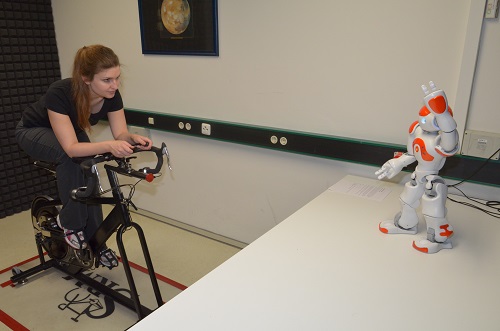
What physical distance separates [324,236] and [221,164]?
4.59 ft

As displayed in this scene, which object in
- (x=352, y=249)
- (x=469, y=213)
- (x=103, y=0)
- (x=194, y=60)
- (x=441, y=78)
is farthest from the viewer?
(x=103, y=0)

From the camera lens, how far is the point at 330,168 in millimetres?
2293

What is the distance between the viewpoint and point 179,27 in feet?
8.80

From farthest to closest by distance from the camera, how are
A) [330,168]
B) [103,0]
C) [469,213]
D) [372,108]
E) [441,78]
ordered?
[103,0] < [330,168] < [372,108] < [441,78] < [469,213]

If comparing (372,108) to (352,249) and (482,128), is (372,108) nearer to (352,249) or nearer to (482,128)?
(482,128)

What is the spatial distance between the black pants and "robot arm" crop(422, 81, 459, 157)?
1.74 meters

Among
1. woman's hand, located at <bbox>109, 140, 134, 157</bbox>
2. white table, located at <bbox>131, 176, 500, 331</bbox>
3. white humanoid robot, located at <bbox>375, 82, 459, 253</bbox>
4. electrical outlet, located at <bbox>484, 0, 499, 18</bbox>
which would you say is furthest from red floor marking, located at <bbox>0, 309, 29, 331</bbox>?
electrical outlet, located at <bbox>484, 0, 499, 18</bbox>

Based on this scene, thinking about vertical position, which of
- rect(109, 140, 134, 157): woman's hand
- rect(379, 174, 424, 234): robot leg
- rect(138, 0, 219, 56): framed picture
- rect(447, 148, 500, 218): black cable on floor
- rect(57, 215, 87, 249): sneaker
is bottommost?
rect(57, 215, 87, 249): sneaker

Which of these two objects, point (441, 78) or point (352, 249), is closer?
point (352, 249)

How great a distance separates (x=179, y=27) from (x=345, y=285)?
6.99ft

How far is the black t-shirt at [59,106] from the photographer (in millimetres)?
→ 1953

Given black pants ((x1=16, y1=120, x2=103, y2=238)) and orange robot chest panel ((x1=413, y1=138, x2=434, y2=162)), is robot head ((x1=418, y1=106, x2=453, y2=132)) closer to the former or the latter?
orange robot chest panel ((x1=413, y1=138, x2=434, y2=162))

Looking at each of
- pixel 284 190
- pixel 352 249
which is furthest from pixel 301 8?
pixel 352 249

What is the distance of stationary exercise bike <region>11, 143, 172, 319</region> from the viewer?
182 centimetres
